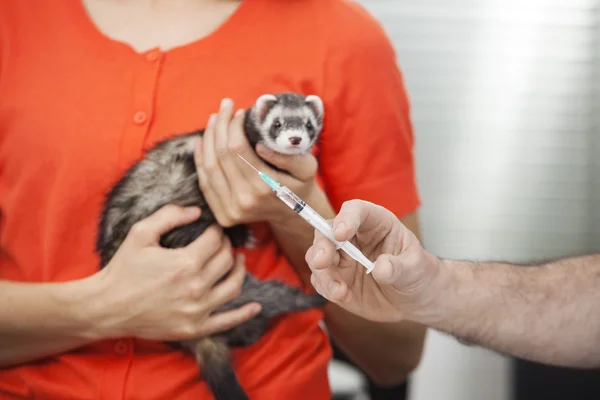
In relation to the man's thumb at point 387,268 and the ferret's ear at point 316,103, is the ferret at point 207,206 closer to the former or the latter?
the ferret's ear at point 316,103

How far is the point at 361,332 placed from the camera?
807mm

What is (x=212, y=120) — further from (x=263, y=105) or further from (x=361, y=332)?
(x=361, y=332)

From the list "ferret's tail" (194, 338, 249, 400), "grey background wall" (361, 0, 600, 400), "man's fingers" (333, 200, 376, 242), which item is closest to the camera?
"man's fingers" (333, 200, 376, 242)

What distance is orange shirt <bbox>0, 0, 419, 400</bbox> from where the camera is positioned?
0.66 m

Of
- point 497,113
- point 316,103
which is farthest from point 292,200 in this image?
point 497,113

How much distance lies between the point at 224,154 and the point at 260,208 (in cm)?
6

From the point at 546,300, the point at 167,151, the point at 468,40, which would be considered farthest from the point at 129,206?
the point at 468,40

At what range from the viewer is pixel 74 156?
2.15ft

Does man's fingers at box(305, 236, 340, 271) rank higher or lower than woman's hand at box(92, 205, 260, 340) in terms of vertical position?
higher

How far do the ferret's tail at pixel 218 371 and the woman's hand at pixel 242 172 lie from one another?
0.12 meters

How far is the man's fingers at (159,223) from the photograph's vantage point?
687mm

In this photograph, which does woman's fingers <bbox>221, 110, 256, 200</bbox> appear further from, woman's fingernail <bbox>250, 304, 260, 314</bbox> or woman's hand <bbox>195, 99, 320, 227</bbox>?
woman's fingernail <bbox>250, 304, 260, 314</bbox>

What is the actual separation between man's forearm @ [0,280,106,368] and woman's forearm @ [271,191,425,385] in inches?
7.8

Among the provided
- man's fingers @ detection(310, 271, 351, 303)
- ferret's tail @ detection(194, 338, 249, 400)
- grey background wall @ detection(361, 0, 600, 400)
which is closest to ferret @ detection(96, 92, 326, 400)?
ferret's tail @ detection(194, 338, 249, 400)
